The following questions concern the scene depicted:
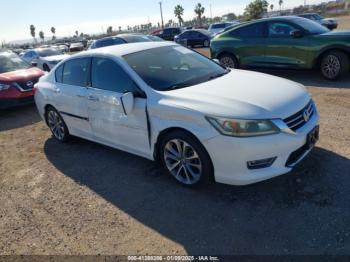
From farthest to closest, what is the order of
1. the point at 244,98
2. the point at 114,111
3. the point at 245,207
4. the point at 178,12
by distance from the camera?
the point at 178,12
the point at 114,111
the point at 244,98
the point at 245,207

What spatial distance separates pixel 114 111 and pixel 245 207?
2.05 m

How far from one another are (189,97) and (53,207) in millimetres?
2042

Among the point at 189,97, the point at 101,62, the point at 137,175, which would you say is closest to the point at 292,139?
the point at 189,97

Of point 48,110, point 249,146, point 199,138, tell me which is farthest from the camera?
point 48,110

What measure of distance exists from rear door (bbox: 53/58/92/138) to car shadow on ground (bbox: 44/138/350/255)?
34.2 inches

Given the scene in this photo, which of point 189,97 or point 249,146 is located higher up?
point 189,97

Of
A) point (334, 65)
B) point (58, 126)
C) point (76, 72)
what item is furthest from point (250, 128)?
point (334, 65)

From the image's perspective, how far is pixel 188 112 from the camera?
3672 millimetres

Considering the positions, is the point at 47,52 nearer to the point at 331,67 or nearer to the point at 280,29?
the point at 280,29

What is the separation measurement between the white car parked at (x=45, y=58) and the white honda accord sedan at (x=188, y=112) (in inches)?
469

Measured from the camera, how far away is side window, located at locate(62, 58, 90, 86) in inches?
201

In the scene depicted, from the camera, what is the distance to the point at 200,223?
3.45m

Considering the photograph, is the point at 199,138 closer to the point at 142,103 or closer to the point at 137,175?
the point at 142,103

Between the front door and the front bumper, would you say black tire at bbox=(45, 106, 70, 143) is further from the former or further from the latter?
the front bumper
